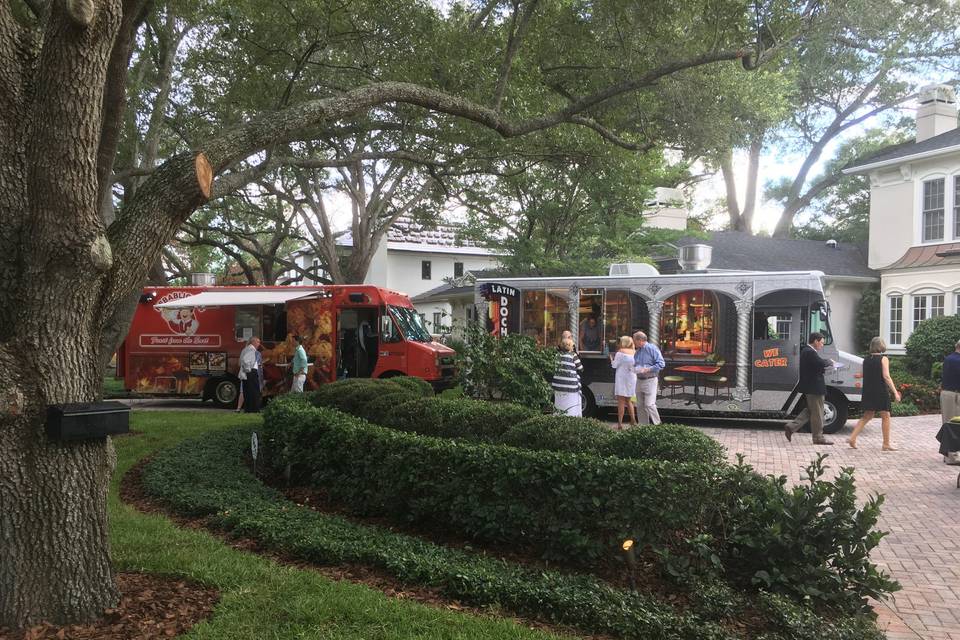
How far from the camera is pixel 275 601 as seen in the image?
3.99 metres

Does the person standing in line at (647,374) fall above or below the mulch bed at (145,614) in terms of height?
above

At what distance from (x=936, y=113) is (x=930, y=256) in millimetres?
5587

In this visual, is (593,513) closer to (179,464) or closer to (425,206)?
(179,464)

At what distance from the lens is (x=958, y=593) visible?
4902mm

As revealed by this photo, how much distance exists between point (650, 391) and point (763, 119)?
991 cm

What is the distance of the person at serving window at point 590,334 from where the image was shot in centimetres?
1366

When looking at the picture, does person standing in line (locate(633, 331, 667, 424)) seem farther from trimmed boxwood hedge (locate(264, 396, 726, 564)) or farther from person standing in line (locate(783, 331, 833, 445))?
trimmed boxwood hedge (locate(264, 396, 726, 564))

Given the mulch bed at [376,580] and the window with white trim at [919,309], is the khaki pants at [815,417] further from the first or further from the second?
the window with white trim at [919,309]

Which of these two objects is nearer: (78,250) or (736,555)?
(78,250)

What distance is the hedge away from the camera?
3875mm

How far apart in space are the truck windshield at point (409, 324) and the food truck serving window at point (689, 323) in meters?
5.76

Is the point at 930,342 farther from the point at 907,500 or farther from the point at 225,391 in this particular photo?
the point at 225,391

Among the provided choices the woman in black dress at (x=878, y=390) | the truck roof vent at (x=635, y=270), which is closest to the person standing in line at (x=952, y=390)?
the woman in black dress at (x=878, y=390)

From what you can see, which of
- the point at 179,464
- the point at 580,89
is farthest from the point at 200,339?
the point at 580,89
